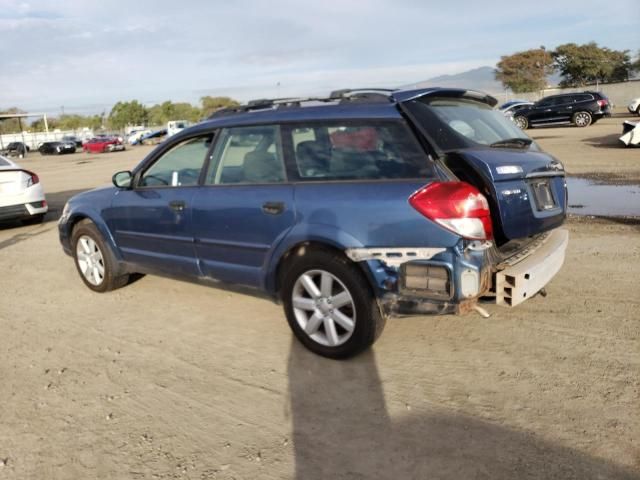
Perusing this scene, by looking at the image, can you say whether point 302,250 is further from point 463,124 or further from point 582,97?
point 582,97

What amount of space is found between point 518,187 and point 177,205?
266cm

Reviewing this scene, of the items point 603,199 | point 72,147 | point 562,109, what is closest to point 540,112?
point 562,109

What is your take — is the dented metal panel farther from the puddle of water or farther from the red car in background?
the red car in background

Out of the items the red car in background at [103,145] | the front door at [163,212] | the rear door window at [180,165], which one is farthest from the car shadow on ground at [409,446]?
the red car in background at [103,145]

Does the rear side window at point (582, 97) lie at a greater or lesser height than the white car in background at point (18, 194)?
greater

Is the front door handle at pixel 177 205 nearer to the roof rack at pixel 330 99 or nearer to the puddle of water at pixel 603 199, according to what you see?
the roof rack at pixel 330 99

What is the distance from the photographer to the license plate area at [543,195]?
3.81 m

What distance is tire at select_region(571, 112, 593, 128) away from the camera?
2685 cm

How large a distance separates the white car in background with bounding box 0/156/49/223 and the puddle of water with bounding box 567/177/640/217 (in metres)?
8.64

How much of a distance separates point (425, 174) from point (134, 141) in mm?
59119

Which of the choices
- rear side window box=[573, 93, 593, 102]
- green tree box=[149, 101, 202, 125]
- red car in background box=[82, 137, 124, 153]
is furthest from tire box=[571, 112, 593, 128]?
green tree box=[149, 101, 202, 125]

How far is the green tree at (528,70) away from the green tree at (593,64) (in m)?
2.63

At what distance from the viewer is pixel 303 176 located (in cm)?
390

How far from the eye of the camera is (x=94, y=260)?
5.61 meters
